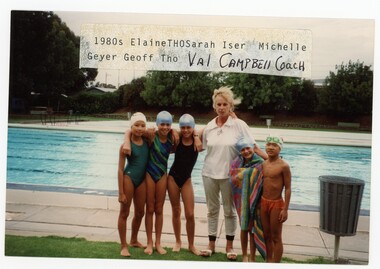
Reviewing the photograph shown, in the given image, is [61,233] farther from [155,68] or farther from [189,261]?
[155,68]

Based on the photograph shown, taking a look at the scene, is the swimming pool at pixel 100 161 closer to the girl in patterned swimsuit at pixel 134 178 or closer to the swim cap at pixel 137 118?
the girl in patterned swimsuit at pixel 134 178

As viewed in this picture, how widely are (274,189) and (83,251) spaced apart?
2.61m

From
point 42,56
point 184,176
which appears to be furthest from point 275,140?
point 42,56

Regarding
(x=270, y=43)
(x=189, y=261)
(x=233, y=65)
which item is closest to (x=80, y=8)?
(x=233, y=65)

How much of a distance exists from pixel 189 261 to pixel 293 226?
1.62 metres

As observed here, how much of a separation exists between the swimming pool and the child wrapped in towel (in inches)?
19.8

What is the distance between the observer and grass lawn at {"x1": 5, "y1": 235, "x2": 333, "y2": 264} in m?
5.49

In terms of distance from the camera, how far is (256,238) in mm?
5398

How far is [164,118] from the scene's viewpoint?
5.40 m

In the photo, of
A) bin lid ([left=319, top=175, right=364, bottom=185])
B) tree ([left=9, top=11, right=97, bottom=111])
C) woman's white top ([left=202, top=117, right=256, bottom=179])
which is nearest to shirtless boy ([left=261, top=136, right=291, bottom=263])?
woman's white top ([left=202, top=117, right=256, bottom=179])

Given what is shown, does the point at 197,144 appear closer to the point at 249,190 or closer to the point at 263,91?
the point at 249,190

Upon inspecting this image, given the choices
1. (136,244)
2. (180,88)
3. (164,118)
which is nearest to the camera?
(164,118)

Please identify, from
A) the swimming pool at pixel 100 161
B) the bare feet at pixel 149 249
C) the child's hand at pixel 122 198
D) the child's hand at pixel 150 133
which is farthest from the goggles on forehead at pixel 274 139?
the bare feet at pixel 149 249

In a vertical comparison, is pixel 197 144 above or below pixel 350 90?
below
